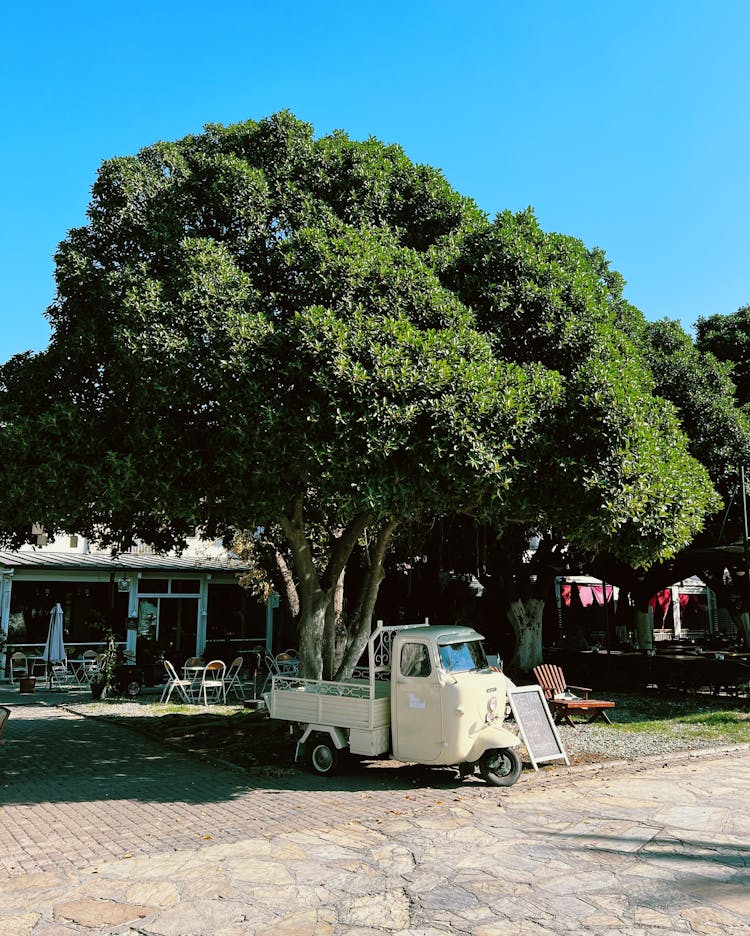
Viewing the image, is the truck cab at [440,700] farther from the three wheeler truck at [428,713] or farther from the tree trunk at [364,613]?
the tree trunk at [364,613]

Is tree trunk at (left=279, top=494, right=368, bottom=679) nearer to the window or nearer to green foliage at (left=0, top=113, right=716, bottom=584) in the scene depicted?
green foliage at (left=0, top=113, right=716, bottom=584)

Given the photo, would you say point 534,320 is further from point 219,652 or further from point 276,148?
point 219,652

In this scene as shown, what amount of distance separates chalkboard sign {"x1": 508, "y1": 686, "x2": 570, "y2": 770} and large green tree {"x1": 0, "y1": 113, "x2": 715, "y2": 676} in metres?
2.40

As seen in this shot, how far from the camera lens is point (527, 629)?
2131cm

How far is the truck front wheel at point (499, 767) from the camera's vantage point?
30.4ft

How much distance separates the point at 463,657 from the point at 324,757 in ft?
7.72

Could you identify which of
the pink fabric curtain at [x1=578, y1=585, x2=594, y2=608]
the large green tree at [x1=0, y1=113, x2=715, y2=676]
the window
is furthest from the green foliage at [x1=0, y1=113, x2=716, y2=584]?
the pink fabric curtain at [x1=578, y1=585, x2=594, y2=608]

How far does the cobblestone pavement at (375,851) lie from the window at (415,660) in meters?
1.41

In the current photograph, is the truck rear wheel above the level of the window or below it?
below

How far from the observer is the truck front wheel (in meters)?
9.26

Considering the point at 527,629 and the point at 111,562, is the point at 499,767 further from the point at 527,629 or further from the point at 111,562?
the point at 111,562

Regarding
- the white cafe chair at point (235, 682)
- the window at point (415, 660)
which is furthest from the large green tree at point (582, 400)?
the white cafe chair at point (235, 682)

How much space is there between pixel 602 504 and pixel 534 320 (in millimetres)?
3032

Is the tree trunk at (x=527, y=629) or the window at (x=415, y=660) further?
the tree trunk at (x=527, y=629)
